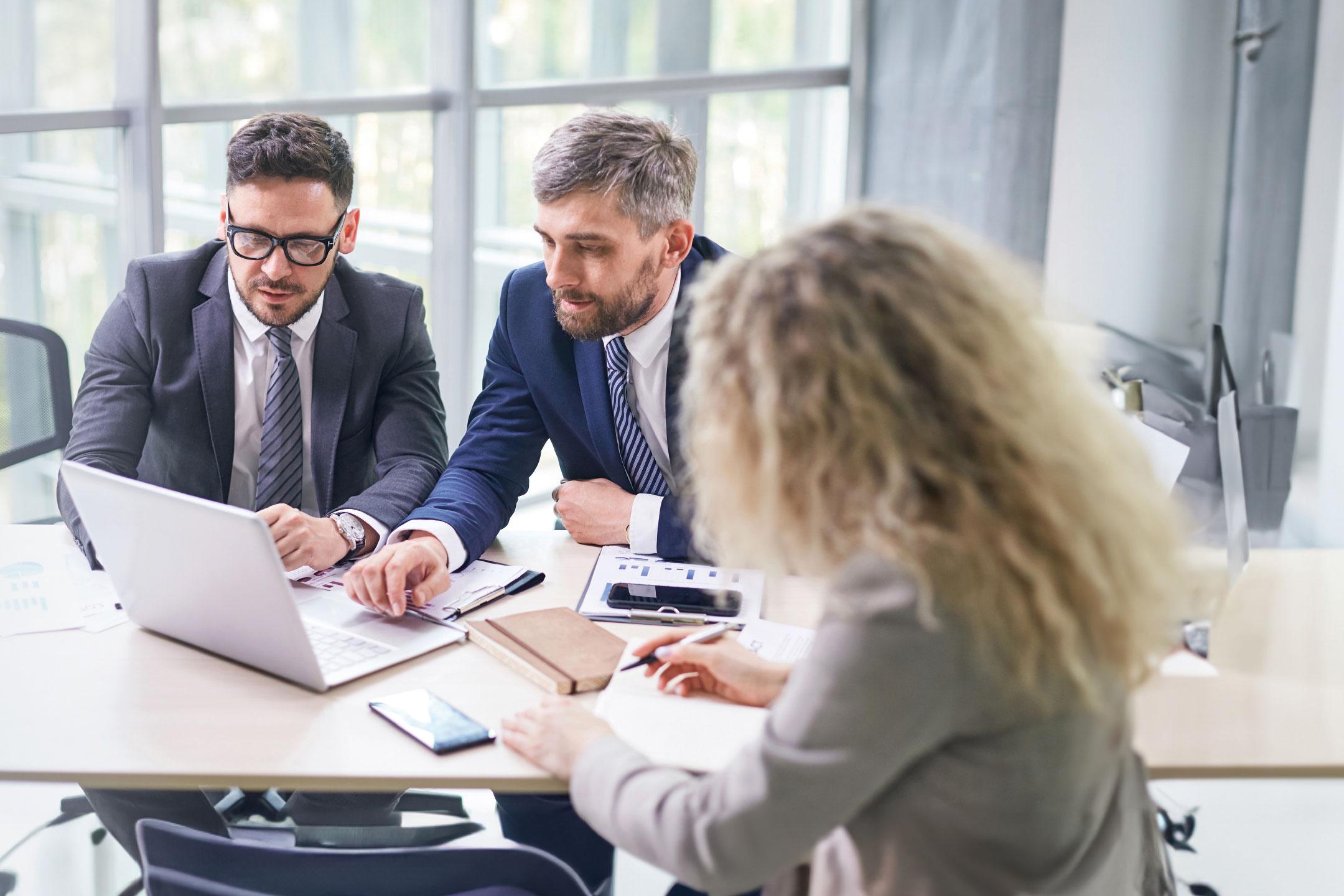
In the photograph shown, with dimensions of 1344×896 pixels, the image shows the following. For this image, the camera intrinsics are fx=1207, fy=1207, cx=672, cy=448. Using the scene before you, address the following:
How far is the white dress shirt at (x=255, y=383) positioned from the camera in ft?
7.06

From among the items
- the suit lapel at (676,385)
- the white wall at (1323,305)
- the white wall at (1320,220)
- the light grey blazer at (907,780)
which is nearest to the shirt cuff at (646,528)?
the suit lapel at (676,385)

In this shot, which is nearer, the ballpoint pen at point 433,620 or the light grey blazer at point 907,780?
the light grey blazer at point 907,780

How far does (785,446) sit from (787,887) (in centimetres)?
48

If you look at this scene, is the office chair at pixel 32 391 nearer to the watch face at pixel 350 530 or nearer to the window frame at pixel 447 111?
the window frame at pixel 447 111

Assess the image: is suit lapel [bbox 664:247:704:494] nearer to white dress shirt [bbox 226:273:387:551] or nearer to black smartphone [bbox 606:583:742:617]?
black smartphone [bbox 606:583:742:617]

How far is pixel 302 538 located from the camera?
1.76 meters

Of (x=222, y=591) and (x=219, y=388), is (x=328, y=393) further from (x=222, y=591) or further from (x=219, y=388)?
(x=222, y=591)

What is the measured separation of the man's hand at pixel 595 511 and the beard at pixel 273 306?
566 millimetres

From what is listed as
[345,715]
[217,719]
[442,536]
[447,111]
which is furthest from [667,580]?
[447,111]

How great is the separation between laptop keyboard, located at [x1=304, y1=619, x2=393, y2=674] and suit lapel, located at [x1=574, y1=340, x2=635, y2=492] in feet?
2.09

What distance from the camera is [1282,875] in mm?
2387

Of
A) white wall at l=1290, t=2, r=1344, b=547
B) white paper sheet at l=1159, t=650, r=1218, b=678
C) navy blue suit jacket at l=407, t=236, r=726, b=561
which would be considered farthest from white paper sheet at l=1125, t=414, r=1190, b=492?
white wall at l=1290, t=2, r=1344, b=547

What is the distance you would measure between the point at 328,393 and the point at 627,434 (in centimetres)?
54

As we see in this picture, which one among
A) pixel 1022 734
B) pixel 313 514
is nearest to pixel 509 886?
pixel 1022 734
